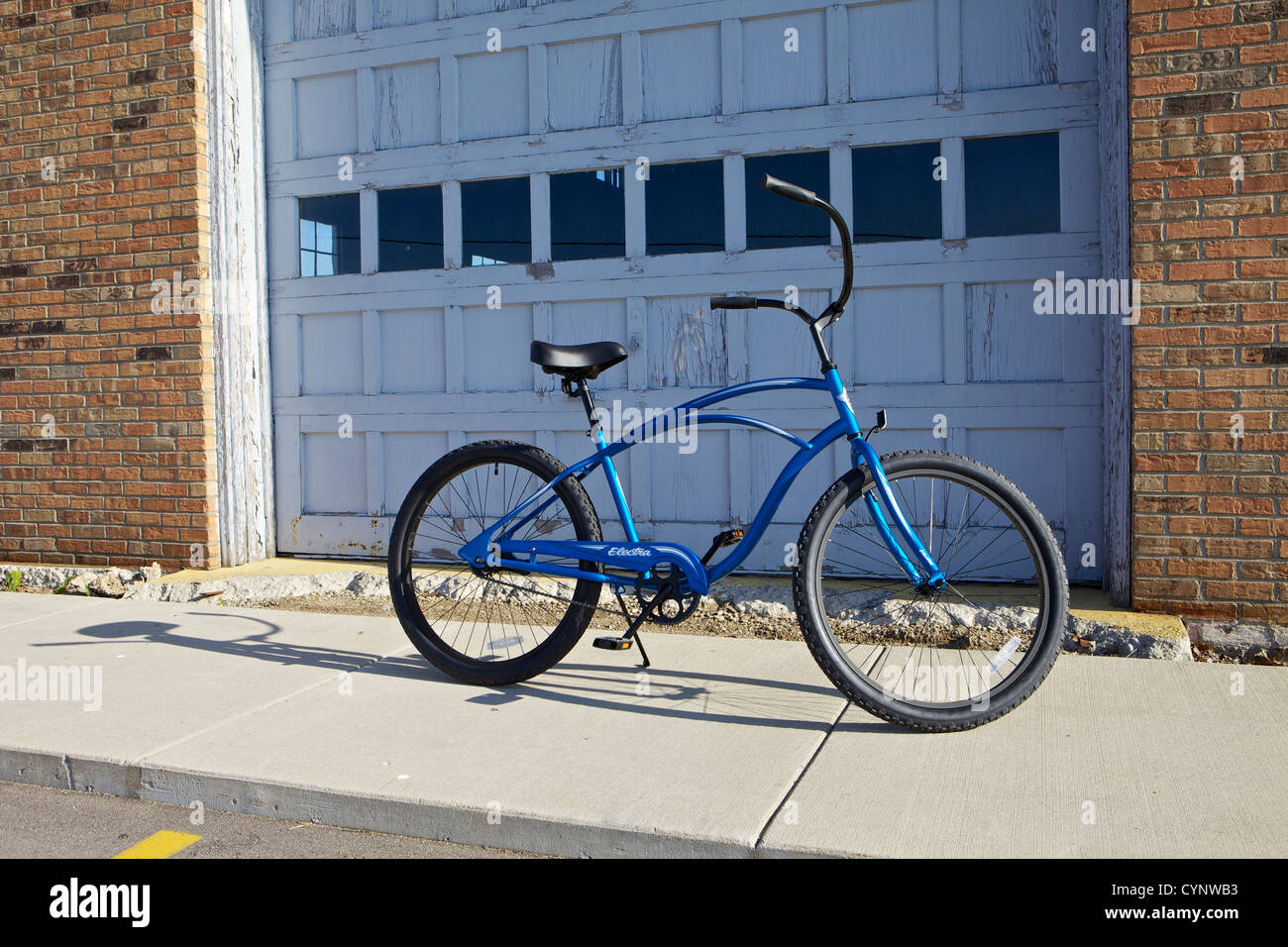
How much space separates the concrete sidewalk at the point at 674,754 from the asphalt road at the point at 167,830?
37 mm

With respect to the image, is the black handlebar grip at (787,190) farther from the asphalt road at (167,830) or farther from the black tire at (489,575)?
the asphalt road at (167,830)

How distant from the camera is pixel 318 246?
5.61m

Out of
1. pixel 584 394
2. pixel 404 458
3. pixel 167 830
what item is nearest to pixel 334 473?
pixel 404 458

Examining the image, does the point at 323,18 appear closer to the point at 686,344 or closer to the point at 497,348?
the point at 497,348

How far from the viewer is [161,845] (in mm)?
2461

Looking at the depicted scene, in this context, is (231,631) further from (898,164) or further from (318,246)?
(898,164)

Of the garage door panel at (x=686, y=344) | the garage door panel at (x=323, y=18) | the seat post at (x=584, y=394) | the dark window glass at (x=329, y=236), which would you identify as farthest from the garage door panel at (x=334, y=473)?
the seat post at (x=584, y=394)

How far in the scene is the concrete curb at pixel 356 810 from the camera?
7.47ft

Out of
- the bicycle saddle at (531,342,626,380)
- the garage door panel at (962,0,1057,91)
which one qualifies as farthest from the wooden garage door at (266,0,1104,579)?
the bicycle saddle at (531,342,626,380)

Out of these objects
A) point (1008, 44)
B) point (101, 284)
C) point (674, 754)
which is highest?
point (1008, 44)

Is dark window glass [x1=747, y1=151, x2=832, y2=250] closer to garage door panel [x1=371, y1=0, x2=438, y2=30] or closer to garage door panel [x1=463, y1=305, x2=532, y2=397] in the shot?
garage door panel [x1=463, y1=305, x2=532, y2=397]

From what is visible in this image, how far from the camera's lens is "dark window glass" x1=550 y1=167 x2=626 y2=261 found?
16.5ft

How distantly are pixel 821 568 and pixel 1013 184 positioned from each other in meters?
2.04
